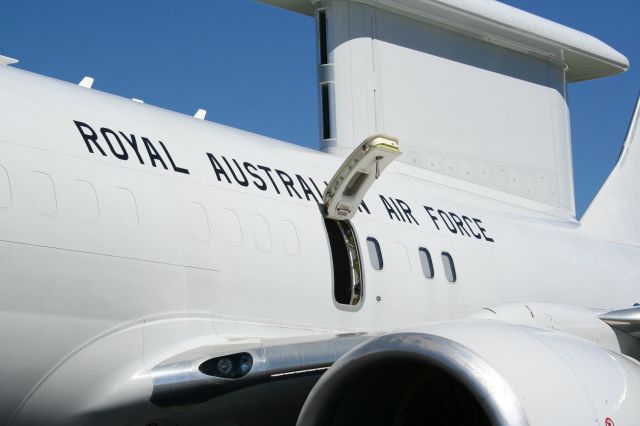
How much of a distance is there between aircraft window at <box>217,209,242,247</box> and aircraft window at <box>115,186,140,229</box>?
2.45 feet

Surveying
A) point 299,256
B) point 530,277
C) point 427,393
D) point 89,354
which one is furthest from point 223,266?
point 530,277

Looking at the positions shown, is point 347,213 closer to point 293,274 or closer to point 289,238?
point 289,238

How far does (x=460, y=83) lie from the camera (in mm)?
11672

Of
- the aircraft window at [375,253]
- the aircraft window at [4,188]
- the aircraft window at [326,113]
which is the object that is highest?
the aircraft window at [326,113]

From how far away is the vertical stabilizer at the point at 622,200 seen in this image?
1262 centimetres

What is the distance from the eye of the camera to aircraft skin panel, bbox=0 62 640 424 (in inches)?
223

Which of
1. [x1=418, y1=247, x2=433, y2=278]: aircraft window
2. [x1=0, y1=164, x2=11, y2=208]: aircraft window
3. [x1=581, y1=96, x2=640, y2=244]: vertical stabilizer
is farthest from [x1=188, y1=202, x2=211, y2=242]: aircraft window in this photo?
[x1=581, y1=96, x2=640, y2=244]: vertical stabilizer

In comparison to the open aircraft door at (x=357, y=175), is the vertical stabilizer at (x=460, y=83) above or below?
above

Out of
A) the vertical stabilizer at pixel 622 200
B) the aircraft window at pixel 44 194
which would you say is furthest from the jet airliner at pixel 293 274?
the vertical stabilizer at pixel 622 200

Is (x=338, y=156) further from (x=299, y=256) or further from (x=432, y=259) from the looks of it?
(x=299, y=256)

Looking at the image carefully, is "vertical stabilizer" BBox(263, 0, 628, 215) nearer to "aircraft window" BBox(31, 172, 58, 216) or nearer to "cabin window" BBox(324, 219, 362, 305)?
"cabin window" BBox(324, 219, 362, 305)

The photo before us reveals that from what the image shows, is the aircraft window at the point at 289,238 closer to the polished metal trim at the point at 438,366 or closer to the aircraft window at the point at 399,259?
the aircraft window at the point at 399,259

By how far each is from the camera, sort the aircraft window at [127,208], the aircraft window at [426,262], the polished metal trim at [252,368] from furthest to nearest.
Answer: the aircraft window at [426,262] → the aircraft window at [127,208] → the polished metal trim at [252,368]

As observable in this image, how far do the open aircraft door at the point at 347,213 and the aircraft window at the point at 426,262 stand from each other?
0.88 m
